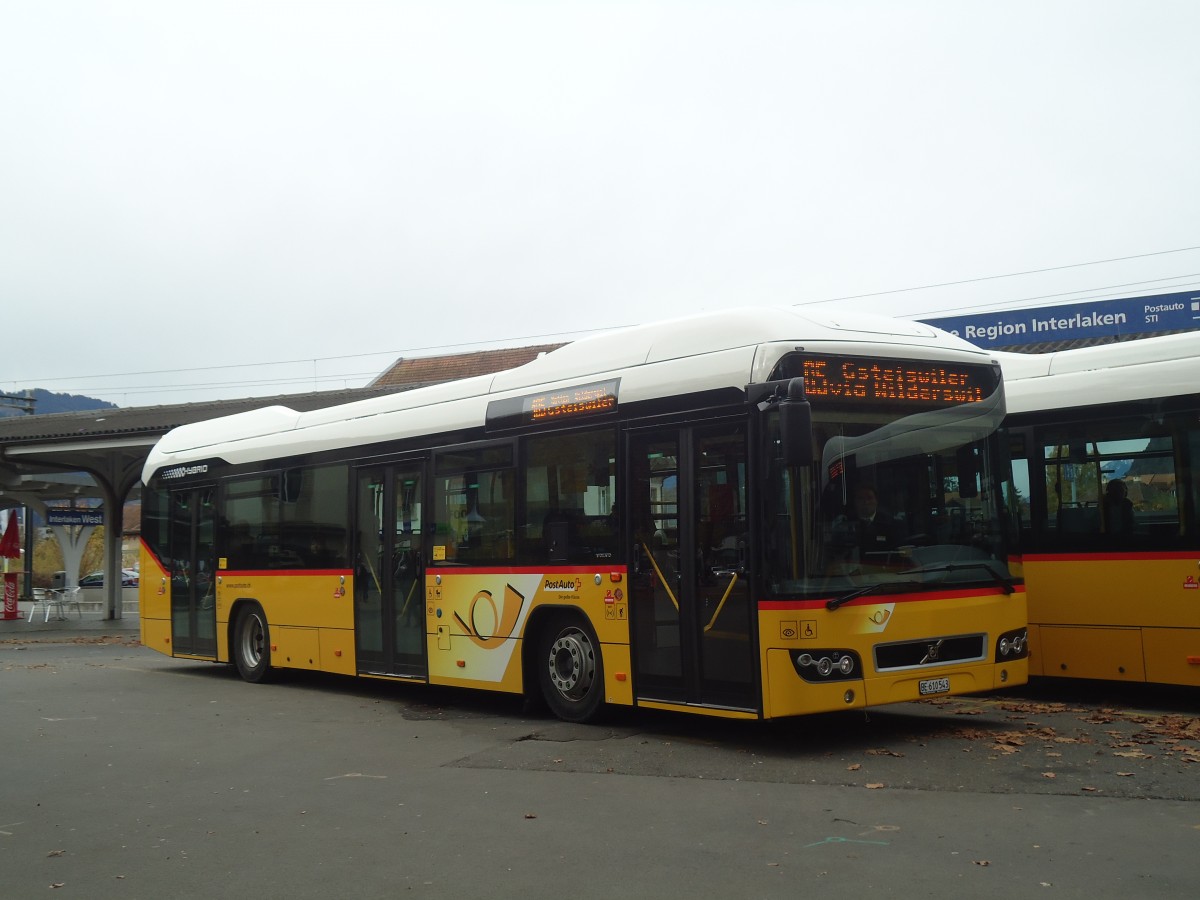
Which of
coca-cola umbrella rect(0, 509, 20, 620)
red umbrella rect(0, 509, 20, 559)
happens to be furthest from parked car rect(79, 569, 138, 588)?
red umbrella rect(0, 509, 20, 559)

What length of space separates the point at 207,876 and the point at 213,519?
10922 mm

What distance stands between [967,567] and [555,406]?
12.5 ft

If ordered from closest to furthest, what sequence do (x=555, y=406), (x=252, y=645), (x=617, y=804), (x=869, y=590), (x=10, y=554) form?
(x=617, y=804) → (x=869, y=590) → (x=555, y=406) → (x=252, y=645) → (x=10, y=554)

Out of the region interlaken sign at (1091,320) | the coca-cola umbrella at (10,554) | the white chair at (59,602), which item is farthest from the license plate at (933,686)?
the white chair at (59,602)

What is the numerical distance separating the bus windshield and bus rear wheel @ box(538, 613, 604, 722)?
235cm

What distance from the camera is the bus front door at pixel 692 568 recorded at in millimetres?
9117

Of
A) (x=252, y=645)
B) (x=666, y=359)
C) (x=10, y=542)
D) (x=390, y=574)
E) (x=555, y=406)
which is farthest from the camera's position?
(x=10, y=542)

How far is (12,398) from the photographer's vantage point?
5509 cm

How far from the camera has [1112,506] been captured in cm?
1091

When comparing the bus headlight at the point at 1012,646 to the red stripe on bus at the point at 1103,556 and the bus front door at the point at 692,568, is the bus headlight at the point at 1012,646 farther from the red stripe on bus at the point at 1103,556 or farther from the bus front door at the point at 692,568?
the bus front door at the point at 692,568

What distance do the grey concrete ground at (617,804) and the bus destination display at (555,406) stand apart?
107 inches

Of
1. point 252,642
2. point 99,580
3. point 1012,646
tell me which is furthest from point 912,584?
point 99,580

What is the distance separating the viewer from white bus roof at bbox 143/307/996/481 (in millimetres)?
9297

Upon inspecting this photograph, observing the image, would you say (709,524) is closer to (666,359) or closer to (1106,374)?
(666,359)
